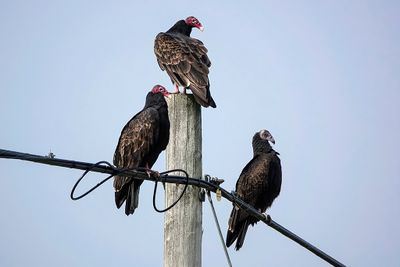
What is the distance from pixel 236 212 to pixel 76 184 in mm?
3800

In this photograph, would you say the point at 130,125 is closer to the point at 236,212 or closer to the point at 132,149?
the point at 132,149

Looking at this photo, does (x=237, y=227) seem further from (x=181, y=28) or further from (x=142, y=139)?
(x=181, y=28)

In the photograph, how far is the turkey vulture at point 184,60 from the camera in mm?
8141

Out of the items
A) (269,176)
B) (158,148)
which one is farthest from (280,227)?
(269,176)

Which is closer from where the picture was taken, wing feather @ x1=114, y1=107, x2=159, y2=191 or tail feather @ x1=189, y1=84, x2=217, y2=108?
tail feather @ x1=189, y1=84, x2=217, y2=108

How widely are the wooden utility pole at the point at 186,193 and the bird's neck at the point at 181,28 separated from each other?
446 cm

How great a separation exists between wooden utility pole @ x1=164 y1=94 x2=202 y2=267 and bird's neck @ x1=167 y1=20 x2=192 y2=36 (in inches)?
176

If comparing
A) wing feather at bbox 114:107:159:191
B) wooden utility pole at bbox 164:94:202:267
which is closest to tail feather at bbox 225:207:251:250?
wing feather at bbox 114:107:159:191

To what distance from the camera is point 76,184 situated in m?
4.77

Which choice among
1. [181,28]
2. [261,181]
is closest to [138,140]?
[261,181]

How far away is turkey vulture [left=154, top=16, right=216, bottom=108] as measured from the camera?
8.14 metres

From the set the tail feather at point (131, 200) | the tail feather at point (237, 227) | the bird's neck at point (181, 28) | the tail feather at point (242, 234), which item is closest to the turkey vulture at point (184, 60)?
the bird's neck at point (181, 28)

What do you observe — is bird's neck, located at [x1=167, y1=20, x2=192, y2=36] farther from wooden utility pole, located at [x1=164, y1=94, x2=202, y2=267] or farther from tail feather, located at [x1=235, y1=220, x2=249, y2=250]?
wooden utility pole, located at [x1=164, y1=94, x2=202, y2=267]

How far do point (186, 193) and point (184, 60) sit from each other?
3.46 meters
